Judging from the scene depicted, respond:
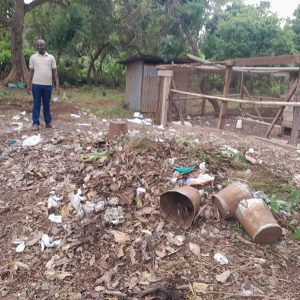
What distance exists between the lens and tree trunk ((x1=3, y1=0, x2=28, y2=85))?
1448 centimetres

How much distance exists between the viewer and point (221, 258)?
2982 millimetres

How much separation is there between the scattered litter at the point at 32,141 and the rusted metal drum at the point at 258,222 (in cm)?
345

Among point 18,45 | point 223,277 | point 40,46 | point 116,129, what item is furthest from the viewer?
point 18,45

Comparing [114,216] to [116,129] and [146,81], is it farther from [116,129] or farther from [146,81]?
[146,81]

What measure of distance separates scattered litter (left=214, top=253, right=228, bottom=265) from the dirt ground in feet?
0.13

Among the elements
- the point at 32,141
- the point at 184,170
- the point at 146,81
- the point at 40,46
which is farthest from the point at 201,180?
the point at 146,81

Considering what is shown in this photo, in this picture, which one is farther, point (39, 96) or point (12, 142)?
point (39, 96)

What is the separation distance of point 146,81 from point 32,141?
8792mm

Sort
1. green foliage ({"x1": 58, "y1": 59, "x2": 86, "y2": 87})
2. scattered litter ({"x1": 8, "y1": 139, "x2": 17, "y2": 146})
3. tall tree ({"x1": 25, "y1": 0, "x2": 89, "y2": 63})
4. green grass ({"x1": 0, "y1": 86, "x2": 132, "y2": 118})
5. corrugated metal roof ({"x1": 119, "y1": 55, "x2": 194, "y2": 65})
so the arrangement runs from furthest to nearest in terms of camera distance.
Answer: green foliage ({"x1": 58, "y1": 59, "x2": 86, "y2": 87}), tall tree ({"x1": 25, "y1": 0, "x2": 89, "y2": 63}), corrugated metal roof ({"x1": 119, "y1": 55, "x2": 194, "y2": 65}), green grass ({"x1": 0, "y1": 86, "x2": 132, "y2": 118}), scattered litter ({"x1": 8, "y1": 139, "x2": 17, "y2": 146})

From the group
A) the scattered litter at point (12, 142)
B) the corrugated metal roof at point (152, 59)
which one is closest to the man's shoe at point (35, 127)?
the scattered litter at point (12, 142)

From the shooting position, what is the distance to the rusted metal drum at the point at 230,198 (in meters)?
3.26

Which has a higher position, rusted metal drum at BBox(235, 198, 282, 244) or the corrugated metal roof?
the corrugated metal roof

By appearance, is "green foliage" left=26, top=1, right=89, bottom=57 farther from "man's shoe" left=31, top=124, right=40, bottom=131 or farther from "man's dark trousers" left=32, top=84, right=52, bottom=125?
"man's shoe" left=31, top=124, right=40, bottom=131

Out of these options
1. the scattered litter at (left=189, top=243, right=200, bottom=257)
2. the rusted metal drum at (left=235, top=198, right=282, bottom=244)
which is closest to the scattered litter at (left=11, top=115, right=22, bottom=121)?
A: the scattered litter at (left=189, top=243, right=200, bottom=257)
